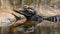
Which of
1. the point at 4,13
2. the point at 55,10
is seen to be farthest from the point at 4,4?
the point at 55,10

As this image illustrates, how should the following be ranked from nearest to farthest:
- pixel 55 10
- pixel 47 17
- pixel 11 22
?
1. pixel 11 22
2. pixel 47 17
3. pixel 55 10

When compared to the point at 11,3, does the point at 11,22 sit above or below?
below

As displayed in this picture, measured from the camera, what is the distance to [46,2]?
15.2m

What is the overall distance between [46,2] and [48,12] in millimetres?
1416

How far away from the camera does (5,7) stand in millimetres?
13977

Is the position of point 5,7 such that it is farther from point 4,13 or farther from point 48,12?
point 48,12

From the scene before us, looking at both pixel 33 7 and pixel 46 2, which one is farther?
pixel 46 2

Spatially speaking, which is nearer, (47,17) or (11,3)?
(47,17)

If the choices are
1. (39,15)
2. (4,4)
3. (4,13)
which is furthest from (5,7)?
(39,15)

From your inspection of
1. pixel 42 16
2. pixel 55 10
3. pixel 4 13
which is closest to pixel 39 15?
pixel 42 16

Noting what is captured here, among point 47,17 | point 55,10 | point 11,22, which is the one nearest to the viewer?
point 11,22

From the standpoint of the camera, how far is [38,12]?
13.9m

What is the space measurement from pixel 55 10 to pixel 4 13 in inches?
141

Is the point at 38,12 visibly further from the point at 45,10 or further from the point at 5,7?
the point at 5,7
